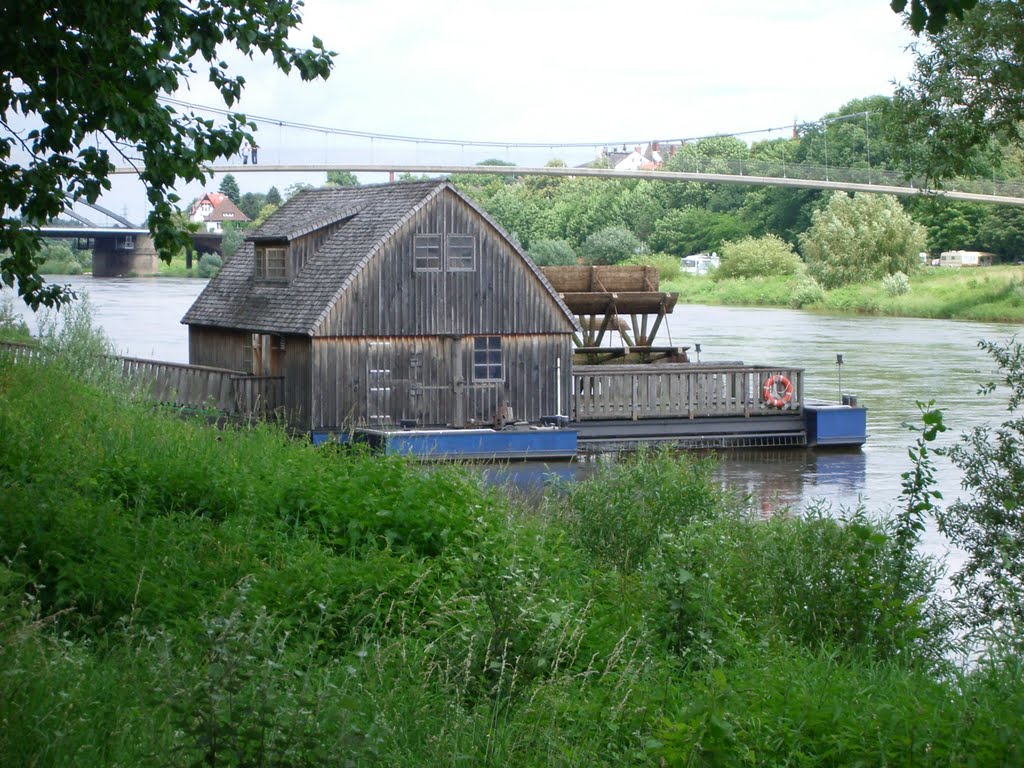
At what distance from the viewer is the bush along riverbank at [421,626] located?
579 centimetres

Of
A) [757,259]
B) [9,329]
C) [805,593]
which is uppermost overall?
[757,259]

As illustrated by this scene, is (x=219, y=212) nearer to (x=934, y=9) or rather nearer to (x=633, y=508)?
(x=633, y=508)

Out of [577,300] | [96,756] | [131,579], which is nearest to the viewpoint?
[96,756]

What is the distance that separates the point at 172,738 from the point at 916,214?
12.7 metres

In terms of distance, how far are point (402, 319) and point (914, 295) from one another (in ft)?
194

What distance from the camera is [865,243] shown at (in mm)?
87250

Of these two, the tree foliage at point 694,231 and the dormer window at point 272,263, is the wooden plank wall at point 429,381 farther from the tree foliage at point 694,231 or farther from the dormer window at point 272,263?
the tree foliage at point 694,231

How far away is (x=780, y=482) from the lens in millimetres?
28500

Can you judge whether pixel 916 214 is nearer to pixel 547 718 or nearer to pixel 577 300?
pixel 547 718

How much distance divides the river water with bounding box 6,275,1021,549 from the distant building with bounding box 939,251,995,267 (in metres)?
14.8

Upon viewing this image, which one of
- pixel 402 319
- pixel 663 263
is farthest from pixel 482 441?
pixel 663 263

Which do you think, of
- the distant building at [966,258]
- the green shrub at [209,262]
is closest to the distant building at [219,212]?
the green shrub at [209,262]

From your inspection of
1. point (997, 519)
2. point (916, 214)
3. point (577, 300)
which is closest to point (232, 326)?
point (577, 300)

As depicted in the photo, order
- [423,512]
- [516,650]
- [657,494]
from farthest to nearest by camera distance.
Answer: [657,494]
[423,512]
[516,650]
